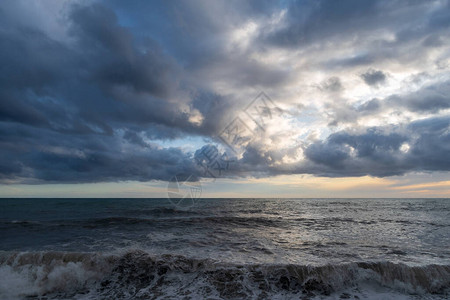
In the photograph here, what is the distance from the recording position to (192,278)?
27.2ft

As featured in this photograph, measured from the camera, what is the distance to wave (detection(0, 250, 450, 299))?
7375mm

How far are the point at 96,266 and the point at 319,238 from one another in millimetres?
13063

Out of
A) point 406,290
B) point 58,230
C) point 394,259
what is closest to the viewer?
point 406,290

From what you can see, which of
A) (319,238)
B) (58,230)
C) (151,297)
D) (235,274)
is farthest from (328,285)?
(58,230)

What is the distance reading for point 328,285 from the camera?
25.5 feet

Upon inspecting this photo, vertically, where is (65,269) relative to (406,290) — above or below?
above

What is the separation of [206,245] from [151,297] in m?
6.04

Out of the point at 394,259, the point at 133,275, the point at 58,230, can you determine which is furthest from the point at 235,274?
the point at 58,230

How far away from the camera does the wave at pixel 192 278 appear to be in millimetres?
7375

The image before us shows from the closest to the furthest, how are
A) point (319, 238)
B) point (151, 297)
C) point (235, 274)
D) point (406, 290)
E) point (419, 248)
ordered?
point (151, 297) < point (406, 290) < point (235, 274) < point (419, 248) < point (319, 238)

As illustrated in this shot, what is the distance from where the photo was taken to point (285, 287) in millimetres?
7656

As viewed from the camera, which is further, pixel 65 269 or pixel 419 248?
pixel 419 248

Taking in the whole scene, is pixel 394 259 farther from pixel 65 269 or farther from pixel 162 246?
pixel 65 269

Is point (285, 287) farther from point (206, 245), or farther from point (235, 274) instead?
point (206, 245)
